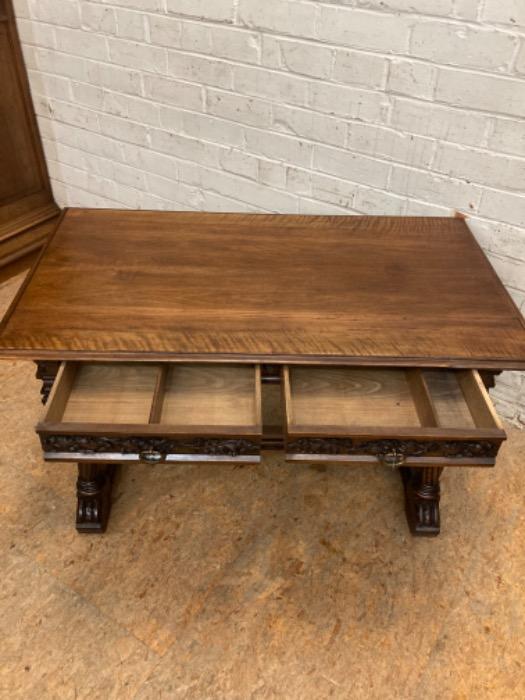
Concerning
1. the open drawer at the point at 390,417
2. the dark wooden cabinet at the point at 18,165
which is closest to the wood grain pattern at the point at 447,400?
the open drawer at the point at 390,417

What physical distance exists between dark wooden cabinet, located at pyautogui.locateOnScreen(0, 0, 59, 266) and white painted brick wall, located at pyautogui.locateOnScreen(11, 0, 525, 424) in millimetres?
54

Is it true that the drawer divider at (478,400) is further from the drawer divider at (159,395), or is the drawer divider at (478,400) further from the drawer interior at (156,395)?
the drawer divider at (159,395)

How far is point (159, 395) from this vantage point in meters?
1.19

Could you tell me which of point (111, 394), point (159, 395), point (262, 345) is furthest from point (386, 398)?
point (111, 394)

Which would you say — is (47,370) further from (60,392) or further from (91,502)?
(91,502)

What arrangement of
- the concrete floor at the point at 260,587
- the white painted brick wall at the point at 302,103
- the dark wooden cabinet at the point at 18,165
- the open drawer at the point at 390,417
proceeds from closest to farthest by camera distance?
the open drawer at the point at 390,417, the concrete floor at the point at 260,587, the white painted brick wall at the point at 302,103, the dark wooden cabinet at the point at 18,165

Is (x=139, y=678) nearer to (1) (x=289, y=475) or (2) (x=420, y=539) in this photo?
(1) (x=289, y=475)

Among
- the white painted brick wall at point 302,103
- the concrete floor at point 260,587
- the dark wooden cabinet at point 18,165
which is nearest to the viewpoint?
the concrete floor at point 260,587

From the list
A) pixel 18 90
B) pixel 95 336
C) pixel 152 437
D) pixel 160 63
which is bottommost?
pixel 152 437

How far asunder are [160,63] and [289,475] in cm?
133

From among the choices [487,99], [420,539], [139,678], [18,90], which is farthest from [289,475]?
[18,90]

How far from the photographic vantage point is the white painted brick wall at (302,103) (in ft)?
4.52

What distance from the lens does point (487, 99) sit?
1.37 meters

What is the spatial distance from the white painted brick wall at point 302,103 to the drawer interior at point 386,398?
0.51m
